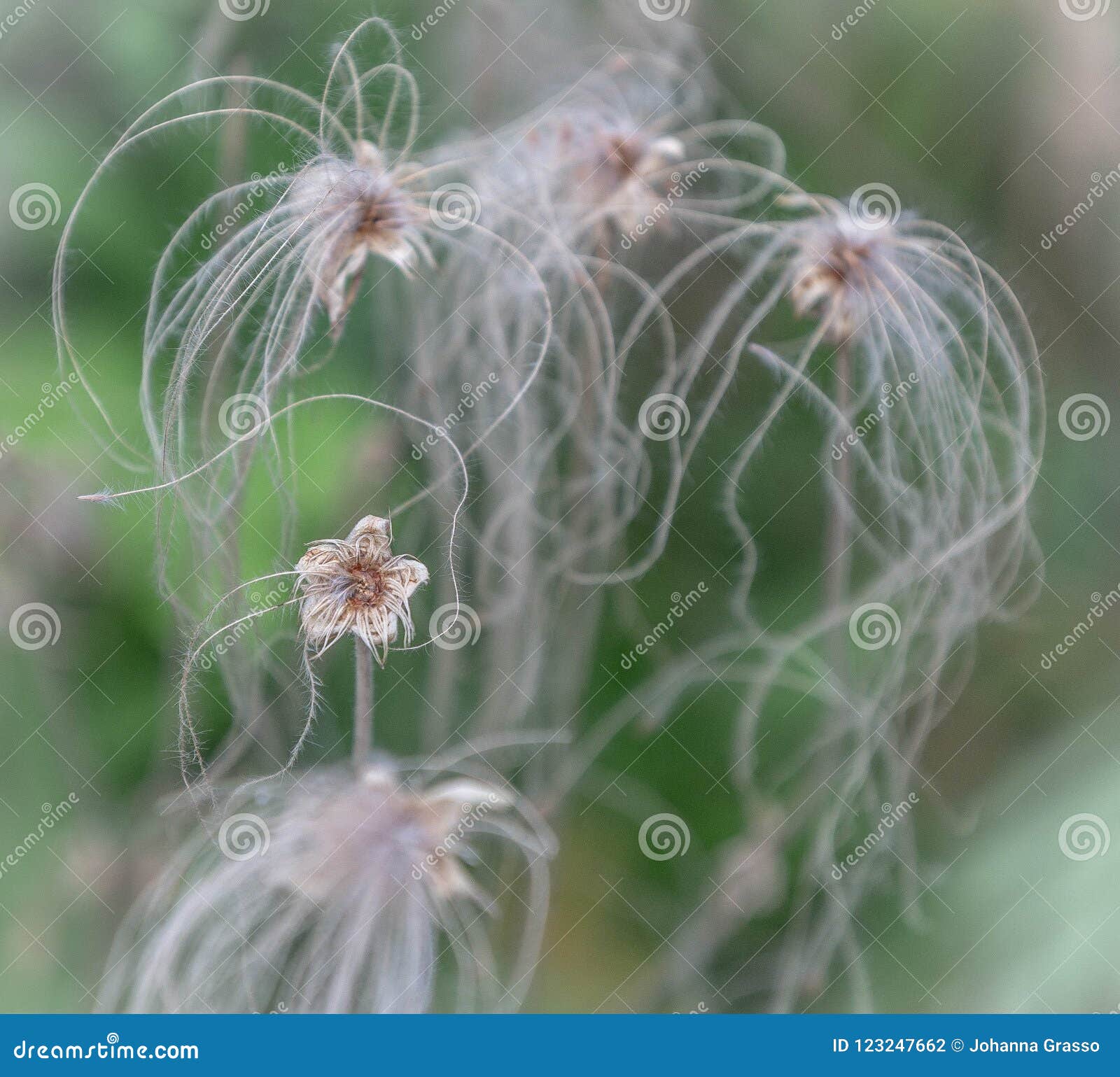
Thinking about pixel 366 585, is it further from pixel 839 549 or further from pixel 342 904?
pixel 839 549

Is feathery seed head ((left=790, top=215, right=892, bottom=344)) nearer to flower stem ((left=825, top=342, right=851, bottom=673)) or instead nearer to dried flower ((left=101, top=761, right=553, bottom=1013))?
flower stem ((left=825, top=342, right=851, bottom=673))

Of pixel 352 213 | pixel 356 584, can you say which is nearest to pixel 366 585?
pixel 356 584

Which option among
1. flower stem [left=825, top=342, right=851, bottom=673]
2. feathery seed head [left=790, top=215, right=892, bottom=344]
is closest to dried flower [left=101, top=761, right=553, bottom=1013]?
flower stem [left=825, top=342, right=851, bottom=673]

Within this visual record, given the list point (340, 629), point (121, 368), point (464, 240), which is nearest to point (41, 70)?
point (121, 368)

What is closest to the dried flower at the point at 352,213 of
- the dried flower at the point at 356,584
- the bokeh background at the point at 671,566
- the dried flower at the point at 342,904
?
the bokeh background at the point at 671,566

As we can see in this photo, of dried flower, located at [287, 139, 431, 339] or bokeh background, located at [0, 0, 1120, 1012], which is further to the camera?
bokeh background, located at [0, 0, 1120, 1012]

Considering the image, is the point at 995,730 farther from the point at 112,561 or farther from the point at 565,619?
the point at 112,561
